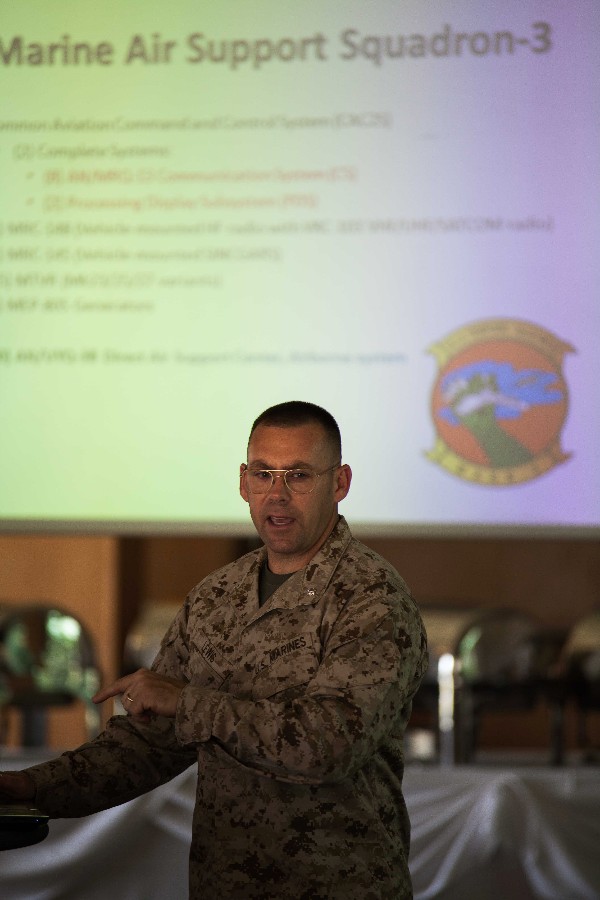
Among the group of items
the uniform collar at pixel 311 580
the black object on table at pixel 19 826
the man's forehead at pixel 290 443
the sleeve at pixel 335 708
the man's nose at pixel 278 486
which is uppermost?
the man's forehead at pixel 290 443

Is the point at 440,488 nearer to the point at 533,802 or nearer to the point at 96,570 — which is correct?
the point at 533,802

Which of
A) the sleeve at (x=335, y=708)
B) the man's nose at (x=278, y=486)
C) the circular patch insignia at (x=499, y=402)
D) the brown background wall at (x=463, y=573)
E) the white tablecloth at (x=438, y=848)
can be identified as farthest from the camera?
the brown background wall at (x=463, y=573)

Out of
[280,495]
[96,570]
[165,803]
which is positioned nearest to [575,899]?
[165,803]

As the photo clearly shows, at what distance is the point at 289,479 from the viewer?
1.94m

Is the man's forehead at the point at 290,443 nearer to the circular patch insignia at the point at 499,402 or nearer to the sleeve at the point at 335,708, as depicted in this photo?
the sleeve at the point at 335,708

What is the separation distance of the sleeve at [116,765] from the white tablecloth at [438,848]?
0.80m

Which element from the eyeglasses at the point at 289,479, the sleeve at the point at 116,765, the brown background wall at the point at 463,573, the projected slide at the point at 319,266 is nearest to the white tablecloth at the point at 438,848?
the sleeve at the point at 116,765

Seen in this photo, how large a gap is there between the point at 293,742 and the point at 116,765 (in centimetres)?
41

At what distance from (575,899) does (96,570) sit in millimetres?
4523

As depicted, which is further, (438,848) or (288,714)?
(438,848)

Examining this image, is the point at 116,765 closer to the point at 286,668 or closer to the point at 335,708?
the point at 286,668

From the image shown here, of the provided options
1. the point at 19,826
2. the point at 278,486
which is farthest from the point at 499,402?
the point at 19,826

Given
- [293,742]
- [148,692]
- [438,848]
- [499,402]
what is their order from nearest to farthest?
1. [293,742]
2. [148,692]
3. [438,848]
4. [499,402]

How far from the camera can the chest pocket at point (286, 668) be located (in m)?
1.86
